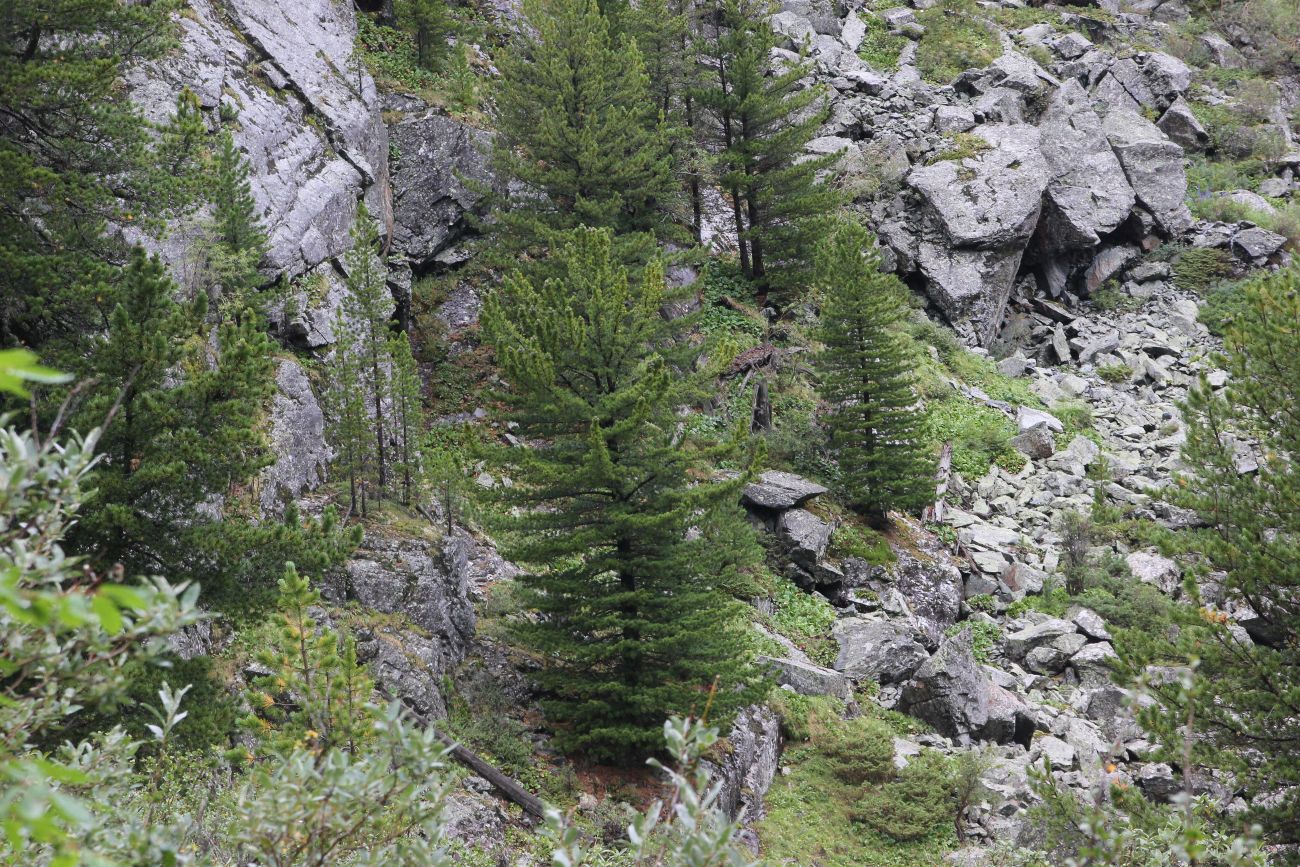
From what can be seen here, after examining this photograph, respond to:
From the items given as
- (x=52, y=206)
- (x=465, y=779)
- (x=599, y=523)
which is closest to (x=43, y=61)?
(x=52, y=206)

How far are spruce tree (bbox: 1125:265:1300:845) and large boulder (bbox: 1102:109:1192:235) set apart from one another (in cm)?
2678

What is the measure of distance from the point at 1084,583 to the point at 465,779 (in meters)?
15.1

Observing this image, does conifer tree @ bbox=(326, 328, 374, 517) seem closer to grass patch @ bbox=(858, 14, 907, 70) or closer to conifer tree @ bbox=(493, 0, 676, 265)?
conifer tree @ bbox=(493, 0, 676, 265)

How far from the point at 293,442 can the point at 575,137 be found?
10908 millimetres

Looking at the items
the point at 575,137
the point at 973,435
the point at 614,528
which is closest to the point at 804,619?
the point at 614,528

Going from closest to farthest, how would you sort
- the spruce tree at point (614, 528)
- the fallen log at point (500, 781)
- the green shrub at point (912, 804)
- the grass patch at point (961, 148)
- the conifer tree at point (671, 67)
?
the fallen log at point (500, 781)
the spruce tree at point (614, 528)
the green shrub at point (912, 804)
the conifer tree at point (671, 67)
the grass patch at point (961, 148)

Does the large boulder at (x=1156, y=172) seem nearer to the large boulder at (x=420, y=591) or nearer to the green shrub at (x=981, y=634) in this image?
the green shrub at (x=981, y=634)

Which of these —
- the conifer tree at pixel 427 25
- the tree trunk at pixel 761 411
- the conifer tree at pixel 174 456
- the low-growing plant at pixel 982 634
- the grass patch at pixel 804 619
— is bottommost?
the low-growing plant at pixel 982 634

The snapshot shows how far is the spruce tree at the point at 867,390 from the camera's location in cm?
1931

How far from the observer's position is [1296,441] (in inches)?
317

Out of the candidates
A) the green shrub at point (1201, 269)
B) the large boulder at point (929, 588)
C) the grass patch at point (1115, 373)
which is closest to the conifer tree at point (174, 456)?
the large boulder at point (929, 588)

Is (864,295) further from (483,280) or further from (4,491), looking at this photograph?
(4,491)

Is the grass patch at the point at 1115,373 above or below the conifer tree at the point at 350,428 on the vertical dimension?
below

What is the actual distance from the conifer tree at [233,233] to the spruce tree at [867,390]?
12403mm
